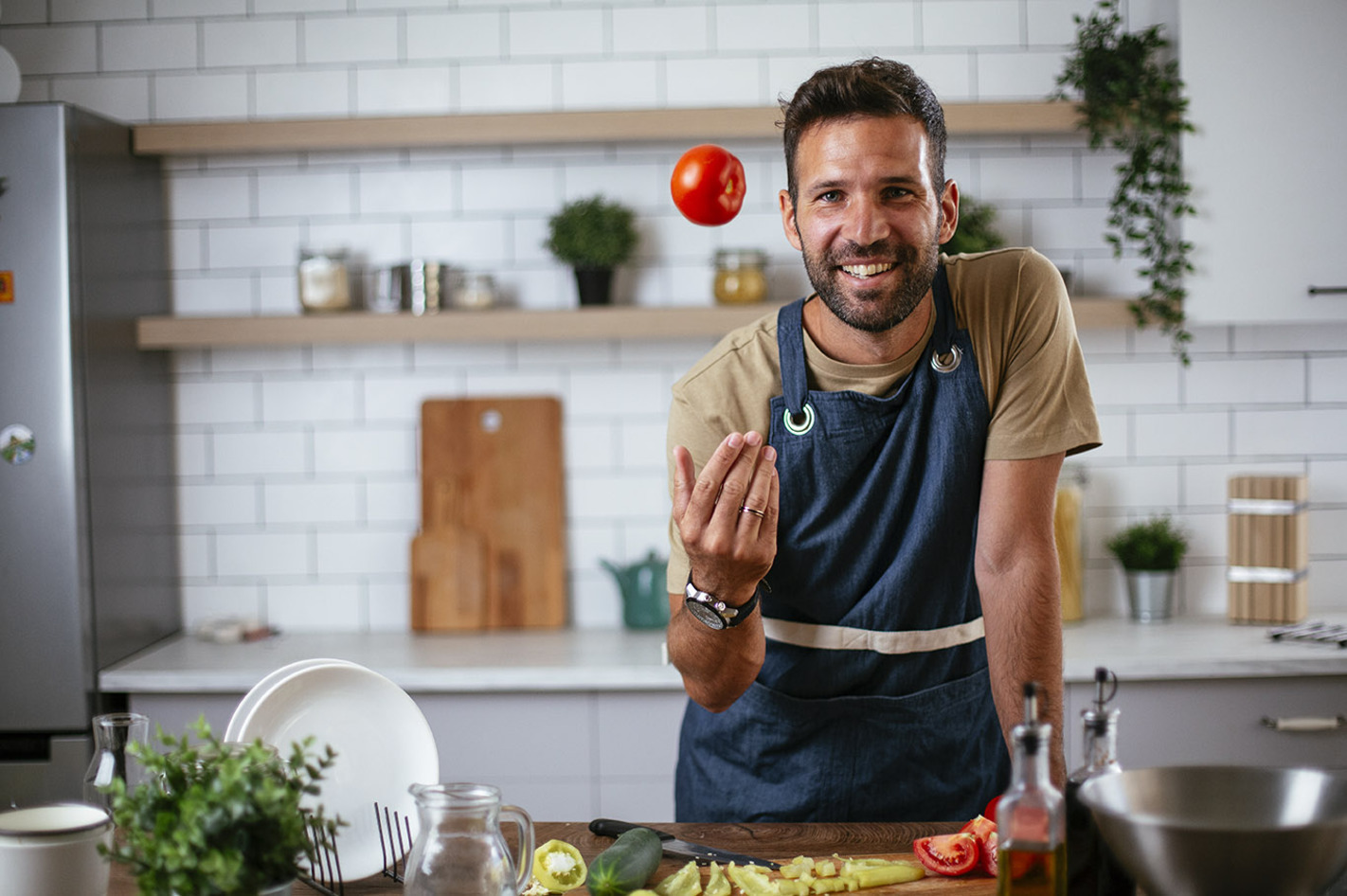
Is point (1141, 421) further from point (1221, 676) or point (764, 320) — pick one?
point (764, 320)

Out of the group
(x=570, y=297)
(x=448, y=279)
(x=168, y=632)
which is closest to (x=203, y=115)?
(x=448, y=279)

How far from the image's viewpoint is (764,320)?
185 cm

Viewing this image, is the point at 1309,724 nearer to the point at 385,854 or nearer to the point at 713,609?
the point at 713,609

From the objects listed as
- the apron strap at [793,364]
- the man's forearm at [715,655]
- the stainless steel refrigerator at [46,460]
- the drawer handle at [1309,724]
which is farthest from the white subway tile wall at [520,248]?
the man's forearm at [715,655]

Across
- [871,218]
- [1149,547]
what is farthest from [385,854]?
[1149,547]

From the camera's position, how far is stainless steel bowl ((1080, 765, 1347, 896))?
916 mm

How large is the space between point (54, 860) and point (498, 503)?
2.09 m

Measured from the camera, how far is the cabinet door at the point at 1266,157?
2.75 metres

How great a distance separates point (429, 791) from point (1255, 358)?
Result: 271 centimetres

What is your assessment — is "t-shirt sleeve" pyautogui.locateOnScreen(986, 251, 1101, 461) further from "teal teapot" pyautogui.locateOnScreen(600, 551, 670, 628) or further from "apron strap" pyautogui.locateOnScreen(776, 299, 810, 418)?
"teal teapot" pyautogui.locateOnScreen(600, 551, 670, 628)

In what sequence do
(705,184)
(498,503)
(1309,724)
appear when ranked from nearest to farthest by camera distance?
(705,184) → (1309,724) → (498,503)

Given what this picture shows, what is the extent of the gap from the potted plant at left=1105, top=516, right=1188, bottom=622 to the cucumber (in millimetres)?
2037

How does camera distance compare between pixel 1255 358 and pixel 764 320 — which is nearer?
pixel 764 320

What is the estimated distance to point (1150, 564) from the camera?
293 cm
